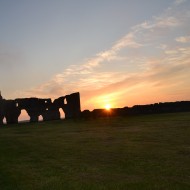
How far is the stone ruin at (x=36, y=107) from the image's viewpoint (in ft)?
173

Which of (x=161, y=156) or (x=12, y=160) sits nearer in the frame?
(x=161, y=156)

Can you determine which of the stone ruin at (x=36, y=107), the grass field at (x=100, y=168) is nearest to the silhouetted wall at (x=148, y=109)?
the stone ruin at (x=36, y=107)

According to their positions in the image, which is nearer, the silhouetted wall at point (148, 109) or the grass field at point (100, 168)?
the grass field at point (100, 168)

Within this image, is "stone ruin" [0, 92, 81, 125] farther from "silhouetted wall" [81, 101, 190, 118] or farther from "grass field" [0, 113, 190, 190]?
"grass field" [0, 113, 190, 190]

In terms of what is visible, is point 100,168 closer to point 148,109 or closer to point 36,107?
point 148,109

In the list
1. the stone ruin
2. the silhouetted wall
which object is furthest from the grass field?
the stone ruin

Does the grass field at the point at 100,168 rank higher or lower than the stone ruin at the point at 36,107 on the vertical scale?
lower

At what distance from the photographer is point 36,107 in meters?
54.5

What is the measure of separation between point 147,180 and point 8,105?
161 feet

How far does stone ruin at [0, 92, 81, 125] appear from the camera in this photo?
5266 cm

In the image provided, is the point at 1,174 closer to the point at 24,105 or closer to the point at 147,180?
the point at 147,180

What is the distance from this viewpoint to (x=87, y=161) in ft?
33.1

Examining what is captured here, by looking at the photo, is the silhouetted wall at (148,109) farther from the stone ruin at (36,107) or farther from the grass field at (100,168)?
the grass field at (100,168)

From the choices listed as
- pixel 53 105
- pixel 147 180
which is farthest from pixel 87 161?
pixel 53 105
